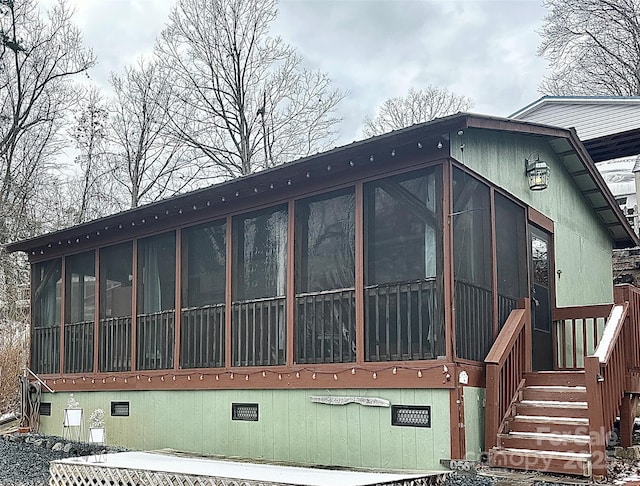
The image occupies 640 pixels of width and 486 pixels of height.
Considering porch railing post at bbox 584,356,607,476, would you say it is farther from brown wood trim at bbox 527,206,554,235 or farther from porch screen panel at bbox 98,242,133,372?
porch screen panel at bbox 98,242,133,372

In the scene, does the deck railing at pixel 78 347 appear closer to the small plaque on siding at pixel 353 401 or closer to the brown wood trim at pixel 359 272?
the small plaque on siding at pixel 353 401

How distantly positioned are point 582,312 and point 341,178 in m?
3.44

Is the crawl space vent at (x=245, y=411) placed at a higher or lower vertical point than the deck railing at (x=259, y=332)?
lower

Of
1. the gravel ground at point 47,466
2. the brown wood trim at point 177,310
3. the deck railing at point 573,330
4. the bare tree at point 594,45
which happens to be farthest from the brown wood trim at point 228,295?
the bare tree at point 594,45

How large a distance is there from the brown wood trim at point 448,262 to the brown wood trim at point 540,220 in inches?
92.6

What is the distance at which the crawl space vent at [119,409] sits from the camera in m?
10.4

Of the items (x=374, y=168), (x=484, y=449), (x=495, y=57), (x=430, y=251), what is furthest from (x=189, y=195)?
(x=495, y=57)

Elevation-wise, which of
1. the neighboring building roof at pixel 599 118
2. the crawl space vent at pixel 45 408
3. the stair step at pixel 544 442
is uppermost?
the neighboring building roof at pixel 599 118

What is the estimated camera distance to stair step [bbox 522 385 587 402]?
707 centimetres

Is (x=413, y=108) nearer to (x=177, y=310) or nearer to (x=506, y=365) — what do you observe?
(x=177, y=310)

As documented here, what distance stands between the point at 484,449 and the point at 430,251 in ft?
6.19

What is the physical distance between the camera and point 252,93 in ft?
80.0

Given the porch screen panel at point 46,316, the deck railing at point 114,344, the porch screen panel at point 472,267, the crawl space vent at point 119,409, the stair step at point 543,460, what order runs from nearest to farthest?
the stair step at point 543,460 < the porch screen panel at point 472,267 < the crawl space vent at point 119,409 < the deck railing at point 114,344 < the porch screen panel at point 46,316

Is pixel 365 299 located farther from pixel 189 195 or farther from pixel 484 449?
pixel 189 195
